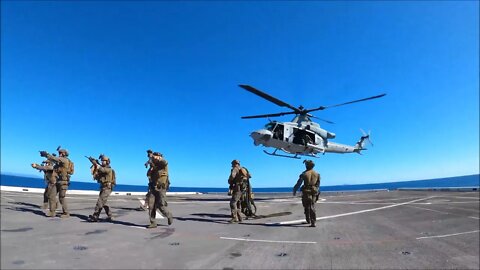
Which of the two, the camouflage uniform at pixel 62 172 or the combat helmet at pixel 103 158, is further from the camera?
the combat helmet at pixel 103 158

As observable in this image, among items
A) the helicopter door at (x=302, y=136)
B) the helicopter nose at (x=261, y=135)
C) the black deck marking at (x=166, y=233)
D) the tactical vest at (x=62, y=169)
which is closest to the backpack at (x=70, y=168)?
the tactical vest at (x=62, y=169)

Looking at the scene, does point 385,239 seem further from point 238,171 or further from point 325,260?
point 238,171

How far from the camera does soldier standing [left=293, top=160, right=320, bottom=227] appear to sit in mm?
11828

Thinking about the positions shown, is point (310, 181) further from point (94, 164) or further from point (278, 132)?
point (278, 132)

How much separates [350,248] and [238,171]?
5.83m

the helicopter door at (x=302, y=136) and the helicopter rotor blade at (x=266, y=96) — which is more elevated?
the helicopter rotor blade at (x=266, y=96)

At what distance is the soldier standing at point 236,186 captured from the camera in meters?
12.5

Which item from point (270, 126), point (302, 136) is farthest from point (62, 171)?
point (302, 136)

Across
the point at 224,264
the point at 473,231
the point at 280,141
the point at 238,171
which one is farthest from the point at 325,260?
the point at 280,141

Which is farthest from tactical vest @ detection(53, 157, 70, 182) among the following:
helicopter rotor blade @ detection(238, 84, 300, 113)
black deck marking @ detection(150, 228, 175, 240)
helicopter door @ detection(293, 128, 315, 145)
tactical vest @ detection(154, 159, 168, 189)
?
helicopter door @ detection(293, 128, 315, 145)

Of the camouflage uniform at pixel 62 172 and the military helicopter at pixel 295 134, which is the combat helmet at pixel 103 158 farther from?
the military helicopter at pixel 295 134

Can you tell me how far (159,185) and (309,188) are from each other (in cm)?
574

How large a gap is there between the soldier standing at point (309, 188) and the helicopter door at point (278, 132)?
37.9 feet

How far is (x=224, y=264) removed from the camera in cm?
600
